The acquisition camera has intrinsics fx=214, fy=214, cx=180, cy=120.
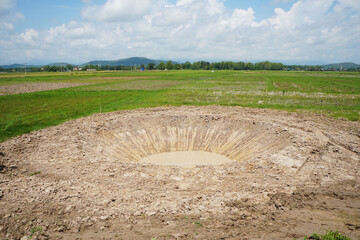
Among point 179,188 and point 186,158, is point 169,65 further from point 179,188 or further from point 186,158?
point 179,188

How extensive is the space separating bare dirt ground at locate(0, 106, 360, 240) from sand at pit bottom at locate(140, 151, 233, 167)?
2.20 feet

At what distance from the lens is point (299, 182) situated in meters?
8.81

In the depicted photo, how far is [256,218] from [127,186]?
4984 millimetres

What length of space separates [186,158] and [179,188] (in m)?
6.08

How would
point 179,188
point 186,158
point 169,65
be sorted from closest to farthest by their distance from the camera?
point 179,188 < point 186,158 < point 169,65

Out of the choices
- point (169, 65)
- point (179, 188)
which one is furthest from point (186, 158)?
point (169, 65)

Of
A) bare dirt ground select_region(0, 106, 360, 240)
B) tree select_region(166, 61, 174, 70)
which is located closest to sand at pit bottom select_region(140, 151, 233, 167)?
bare dirt ground select_region(0, 106, 360, 240)

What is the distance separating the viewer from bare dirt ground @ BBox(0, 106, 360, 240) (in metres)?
6.29

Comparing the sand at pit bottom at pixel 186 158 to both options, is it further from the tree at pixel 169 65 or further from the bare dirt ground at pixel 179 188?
the tree at pixel 169 65

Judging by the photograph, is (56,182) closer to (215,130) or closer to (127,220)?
(127,220)

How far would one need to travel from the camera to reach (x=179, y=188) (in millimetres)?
8547

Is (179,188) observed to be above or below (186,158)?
above

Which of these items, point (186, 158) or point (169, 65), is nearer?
point (186, 158)

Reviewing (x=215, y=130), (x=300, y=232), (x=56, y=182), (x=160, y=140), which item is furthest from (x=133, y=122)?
(x=300, y=232)
